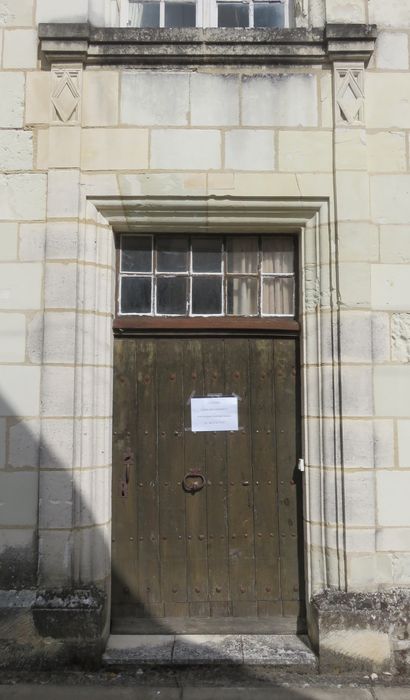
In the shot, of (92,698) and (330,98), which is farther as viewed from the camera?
(330,98)

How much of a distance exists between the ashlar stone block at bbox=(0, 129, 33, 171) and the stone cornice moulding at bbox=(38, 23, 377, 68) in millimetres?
559

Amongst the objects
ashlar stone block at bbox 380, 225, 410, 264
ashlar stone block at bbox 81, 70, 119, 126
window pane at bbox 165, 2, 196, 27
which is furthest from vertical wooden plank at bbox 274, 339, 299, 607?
window pane at bbox 165, 2, 196, 27

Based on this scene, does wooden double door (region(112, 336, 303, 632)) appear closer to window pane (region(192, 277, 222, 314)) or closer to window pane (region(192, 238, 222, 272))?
window pane (region(192, 277, 222, 314))

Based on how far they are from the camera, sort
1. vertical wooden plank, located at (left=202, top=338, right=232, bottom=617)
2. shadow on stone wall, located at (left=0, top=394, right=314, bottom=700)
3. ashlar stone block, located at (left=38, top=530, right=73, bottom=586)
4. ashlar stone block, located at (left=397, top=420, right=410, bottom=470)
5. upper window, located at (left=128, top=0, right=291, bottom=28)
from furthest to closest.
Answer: upper window, located at (left=128, top=0, right=291, bottom=28), vertical wooden plank, located at (left=202, top=338, right=232, bottom=617), ashlar stone block, located at (left=397, top=420, right=410, bottom=470), ashlar stone block, located at (left=38, top=530, right=73, bottom=586), shadow on stone wall, located at (left=0, top=394, right=314, bottom=700)

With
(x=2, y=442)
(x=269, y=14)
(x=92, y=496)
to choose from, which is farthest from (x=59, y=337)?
(x=269, y=14)

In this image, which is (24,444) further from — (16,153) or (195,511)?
(16,153)

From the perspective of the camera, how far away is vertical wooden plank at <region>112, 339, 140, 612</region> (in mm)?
3965

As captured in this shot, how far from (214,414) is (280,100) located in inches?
87.1

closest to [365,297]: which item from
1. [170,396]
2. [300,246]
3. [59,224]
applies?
[300,246]

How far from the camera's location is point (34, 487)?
374cm

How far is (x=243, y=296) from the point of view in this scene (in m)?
4.17

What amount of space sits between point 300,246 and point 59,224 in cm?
166

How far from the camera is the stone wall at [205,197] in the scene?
371cm

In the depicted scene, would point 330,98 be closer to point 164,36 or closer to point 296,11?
point 296,11
